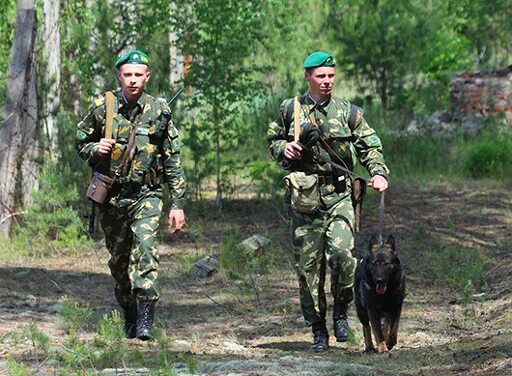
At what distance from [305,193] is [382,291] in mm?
844

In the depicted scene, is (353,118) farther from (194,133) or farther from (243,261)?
(194,133)

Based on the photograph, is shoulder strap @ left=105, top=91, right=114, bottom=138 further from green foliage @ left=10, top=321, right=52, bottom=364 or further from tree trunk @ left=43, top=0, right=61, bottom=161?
tree trunk @ left=43, top=0, right=61, bottom=161

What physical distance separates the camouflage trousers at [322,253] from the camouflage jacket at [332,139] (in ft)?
0.66

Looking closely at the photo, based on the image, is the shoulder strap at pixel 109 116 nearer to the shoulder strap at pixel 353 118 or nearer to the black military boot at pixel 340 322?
the shoulder strap at pixel 353 118

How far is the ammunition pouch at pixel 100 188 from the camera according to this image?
8844 mm

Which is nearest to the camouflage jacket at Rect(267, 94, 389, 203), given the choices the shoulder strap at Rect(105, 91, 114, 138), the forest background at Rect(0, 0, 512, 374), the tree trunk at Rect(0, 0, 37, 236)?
the shoulder strap at Rect(105, 91, 114, 138)

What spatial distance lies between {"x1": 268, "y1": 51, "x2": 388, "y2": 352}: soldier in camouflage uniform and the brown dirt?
1.75ft

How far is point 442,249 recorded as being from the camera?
47.6 feet

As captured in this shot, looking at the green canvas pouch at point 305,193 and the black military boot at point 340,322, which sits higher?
the green canvas pouch at point 305,193

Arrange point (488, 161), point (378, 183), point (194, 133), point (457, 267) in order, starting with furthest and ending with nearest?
point (488, 161) → point (194, 133) → point (457, 267) → point (378, 183)

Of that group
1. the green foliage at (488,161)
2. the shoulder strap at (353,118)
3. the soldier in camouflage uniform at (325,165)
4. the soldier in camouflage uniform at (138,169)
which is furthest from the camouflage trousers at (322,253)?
the green foliage at (488,161)

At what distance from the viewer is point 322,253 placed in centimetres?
903

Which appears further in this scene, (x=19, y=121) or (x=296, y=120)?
(x=19, y=121)

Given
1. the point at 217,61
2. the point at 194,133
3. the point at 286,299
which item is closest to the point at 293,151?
the point at 286,299
